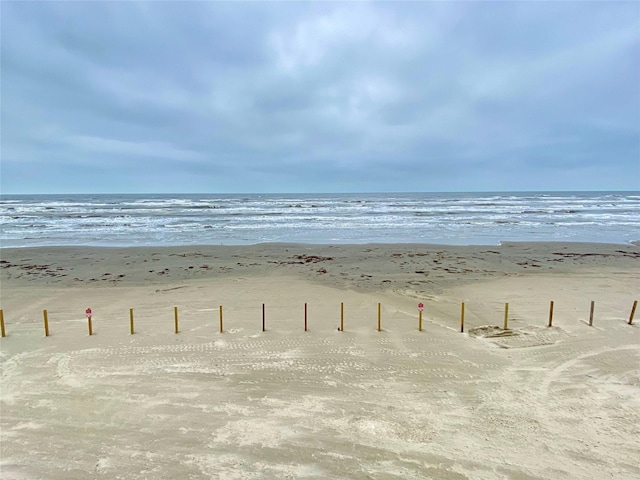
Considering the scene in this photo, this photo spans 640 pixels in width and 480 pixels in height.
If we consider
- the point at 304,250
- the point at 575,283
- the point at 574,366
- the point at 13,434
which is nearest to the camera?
the point at 13,434

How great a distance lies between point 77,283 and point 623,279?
2053 cm

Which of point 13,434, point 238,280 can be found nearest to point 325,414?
point 13,434

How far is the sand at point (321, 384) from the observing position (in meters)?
4.06

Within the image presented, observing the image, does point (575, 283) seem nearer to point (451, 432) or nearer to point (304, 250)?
point (451, 432)

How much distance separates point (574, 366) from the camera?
20.6 feet

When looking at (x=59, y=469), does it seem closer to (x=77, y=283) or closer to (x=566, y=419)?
(x=566, y=419)

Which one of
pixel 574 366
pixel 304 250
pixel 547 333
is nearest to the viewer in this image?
pixel 574 366

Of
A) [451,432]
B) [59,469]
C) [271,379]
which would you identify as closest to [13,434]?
[59,469]

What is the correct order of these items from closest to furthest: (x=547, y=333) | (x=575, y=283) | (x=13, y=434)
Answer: (x=13, y=434) → (x=547, y=333) → (x=575, y=283)

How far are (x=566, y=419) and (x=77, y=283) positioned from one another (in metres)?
14.9

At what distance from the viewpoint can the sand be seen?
4059 millimetres

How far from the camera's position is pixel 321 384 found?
571cm

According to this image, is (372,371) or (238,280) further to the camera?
(238,280)

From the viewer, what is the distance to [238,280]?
42.7 feet
